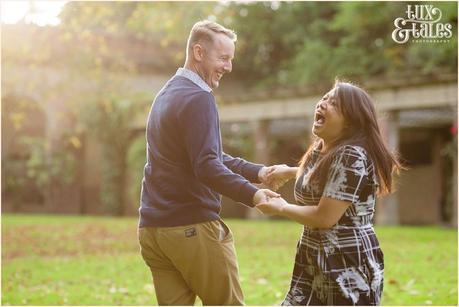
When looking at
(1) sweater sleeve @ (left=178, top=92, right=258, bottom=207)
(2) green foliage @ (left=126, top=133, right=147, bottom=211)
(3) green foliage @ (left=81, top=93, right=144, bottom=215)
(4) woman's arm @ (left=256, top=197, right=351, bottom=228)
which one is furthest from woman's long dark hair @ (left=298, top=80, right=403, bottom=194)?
(3) green foliage @ (left=81, top=93, right=144, bottom=215)

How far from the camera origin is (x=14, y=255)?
39.8 feet

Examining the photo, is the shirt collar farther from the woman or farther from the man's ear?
the woman

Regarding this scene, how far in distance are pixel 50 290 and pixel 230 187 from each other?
496 cm

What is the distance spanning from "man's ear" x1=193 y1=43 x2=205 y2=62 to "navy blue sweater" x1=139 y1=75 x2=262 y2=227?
12cm

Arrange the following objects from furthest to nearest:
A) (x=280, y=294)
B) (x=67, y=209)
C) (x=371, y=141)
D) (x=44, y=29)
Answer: (x=67, y=209)
(x=44, y=29)
(x=280, y=294)
(x=371, y=141)

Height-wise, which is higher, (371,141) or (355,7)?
(355,7)

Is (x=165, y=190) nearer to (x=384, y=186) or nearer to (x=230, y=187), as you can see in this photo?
(x=230, y=187)

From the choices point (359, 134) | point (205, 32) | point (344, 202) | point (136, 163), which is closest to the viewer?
point (344, 202)

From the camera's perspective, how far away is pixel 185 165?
3.82 meters

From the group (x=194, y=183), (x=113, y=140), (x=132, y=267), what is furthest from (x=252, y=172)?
(x=113, y=140)

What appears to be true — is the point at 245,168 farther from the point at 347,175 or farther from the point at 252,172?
the point at 347,175

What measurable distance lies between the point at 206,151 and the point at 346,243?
76cm

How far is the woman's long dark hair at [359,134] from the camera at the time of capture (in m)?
3.58

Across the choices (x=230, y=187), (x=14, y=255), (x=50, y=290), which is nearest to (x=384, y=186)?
(x=230, y=187)
